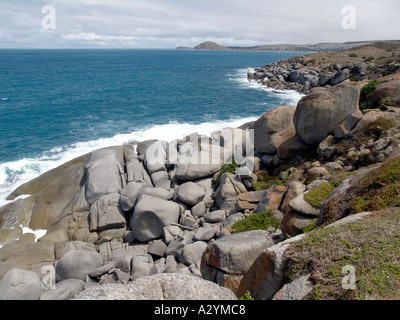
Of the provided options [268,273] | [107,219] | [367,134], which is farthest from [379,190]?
[107,219]

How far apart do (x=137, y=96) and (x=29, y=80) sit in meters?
41.0

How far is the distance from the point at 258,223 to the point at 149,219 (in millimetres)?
8223

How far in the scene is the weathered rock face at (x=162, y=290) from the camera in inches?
215

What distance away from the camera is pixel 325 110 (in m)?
20.1

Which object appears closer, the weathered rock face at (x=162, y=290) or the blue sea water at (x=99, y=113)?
the weathered rock face at (x=162, y=290)

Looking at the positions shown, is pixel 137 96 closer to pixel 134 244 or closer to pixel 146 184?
pixel 146 184

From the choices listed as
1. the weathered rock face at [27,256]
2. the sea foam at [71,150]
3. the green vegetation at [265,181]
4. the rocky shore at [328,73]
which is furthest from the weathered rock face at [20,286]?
the rocky shore at [328,73]

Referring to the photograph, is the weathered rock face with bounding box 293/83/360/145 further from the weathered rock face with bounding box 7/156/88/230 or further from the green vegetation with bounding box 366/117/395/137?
→ the weathered rock face with bounding box 7/156/88/230

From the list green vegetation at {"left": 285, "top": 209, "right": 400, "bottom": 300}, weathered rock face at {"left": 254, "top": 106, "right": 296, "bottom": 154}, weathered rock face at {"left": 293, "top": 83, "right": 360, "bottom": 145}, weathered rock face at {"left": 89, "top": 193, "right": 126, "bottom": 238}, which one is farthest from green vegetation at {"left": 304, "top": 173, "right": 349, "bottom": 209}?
weathered rock face at {"left": 89, "top": 193, "right": 126, "bottom": 238}

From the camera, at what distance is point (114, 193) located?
22.7 metres

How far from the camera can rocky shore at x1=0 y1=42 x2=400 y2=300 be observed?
22.2 ft

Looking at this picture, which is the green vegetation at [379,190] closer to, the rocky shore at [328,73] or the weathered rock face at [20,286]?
the weathered rock face at [20,286]

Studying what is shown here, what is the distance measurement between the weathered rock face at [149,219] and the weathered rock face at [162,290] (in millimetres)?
13619
